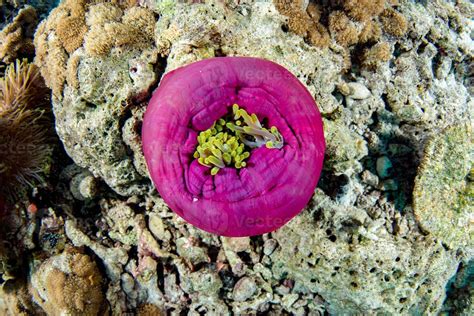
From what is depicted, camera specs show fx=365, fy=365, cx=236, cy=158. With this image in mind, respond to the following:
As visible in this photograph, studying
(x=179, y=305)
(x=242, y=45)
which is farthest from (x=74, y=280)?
(x=242, y=45)

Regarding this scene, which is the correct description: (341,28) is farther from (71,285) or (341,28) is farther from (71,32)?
(71,285)

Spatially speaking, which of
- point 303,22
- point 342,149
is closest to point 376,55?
point 303,22

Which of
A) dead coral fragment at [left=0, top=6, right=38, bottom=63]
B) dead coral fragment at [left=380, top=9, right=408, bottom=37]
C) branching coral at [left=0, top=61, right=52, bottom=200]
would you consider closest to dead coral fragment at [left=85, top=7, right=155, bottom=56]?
branching coral at [left=0, top=61, right=52, bottom=200]

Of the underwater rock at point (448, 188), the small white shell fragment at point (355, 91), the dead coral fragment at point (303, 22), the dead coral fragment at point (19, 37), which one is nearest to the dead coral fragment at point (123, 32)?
the dead coral fragment at point (303, 22)

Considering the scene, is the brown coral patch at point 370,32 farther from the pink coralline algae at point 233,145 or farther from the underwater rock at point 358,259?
the underwater rock at point 358,259

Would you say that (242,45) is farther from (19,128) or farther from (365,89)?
(19,128)

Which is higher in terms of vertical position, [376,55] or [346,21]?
[346,21]
